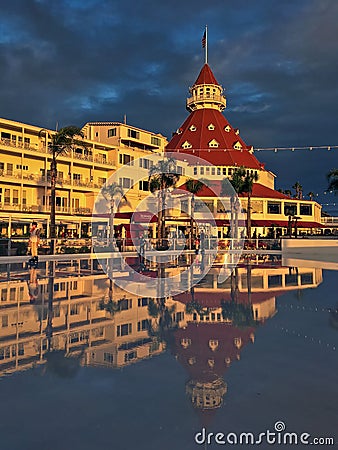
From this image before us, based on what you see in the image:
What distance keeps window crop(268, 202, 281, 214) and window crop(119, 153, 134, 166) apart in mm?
21091

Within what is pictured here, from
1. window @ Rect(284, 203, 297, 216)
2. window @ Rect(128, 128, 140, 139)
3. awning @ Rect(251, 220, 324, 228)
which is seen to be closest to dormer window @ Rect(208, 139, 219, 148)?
window @ Rect(128, 128, 140, 139)

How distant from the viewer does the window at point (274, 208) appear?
6222 centimetres

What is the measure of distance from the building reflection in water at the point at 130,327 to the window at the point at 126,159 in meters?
42.6

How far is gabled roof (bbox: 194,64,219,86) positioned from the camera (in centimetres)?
7675

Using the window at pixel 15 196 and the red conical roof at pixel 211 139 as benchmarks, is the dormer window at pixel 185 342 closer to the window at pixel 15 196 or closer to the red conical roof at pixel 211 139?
the window at pixel 15 196

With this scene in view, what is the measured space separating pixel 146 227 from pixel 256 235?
62.1 feet

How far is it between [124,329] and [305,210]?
61525mm

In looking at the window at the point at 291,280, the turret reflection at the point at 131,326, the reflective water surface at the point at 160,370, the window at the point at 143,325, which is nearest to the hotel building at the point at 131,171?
the window at the point at 291,280

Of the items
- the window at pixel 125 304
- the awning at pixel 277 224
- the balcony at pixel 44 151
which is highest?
the balcony at pixel 44 151

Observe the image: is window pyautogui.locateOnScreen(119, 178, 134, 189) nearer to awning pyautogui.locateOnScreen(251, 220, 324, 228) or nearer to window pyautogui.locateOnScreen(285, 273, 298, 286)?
awning pyautogui.locateOnScreen(251, 220, 324, 228)

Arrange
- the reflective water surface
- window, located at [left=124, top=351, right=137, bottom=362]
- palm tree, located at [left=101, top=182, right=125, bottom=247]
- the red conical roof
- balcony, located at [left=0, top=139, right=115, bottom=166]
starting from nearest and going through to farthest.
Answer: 1. the reflective water surface
2. window, located at [left=124, top=351, right=137, bottom=362]
3. balcony, located at [left=0, top=139, right=115, bottom=166]
4. palm tree, located at [left=101, top=182, right=125, bottom=247]
5. the red conical roof

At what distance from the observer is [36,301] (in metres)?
11.7

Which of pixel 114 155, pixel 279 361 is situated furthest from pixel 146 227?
pixel 279 361

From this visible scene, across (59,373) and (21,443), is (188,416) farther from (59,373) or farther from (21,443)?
(59,373)
